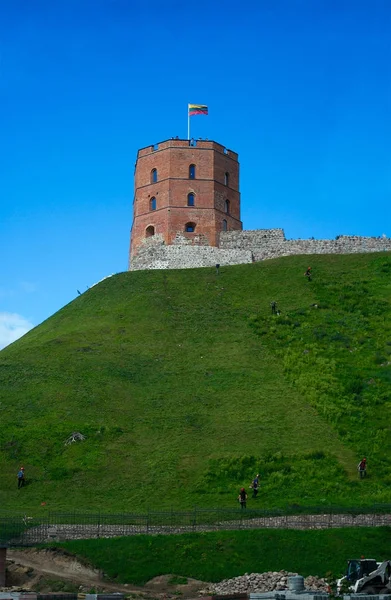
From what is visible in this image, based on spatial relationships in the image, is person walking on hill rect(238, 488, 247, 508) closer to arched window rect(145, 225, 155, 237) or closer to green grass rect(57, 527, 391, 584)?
green grass rect(57, 527, 391, 584)

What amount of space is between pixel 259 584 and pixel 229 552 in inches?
101

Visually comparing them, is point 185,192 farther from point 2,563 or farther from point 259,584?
point 259,584

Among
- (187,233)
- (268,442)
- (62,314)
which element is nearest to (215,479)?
(268,442)

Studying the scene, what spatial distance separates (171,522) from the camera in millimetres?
36688

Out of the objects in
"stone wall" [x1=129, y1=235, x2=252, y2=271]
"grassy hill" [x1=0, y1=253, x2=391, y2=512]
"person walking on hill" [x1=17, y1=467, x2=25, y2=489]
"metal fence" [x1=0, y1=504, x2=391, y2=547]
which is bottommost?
"metal fence" [x1=0, y1=504, x2=391, y2=547]

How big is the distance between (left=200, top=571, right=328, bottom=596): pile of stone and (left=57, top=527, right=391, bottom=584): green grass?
1.64 ft

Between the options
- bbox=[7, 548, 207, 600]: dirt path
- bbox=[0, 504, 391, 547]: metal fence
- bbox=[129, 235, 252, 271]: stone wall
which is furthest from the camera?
bbox=[129, 235, 252, 271]: stone wall

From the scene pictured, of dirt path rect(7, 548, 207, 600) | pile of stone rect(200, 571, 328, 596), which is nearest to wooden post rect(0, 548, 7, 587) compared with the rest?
dirt path rect(7, 548, 207, 600)

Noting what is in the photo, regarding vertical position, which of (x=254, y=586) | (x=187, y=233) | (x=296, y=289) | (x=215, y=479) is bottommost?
(x=254, y=586)

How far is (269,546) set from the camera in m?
34.0

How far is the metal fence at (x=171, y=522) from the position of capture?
35.8 meters

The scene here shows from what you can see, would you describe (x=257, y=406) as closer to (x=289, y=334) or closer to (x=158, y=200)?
(x=289, y=334)

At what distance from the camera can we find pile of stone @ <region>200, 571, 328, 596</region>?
31047 millimetres

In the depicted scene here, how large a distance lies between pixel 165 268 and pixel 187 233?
392 cm
